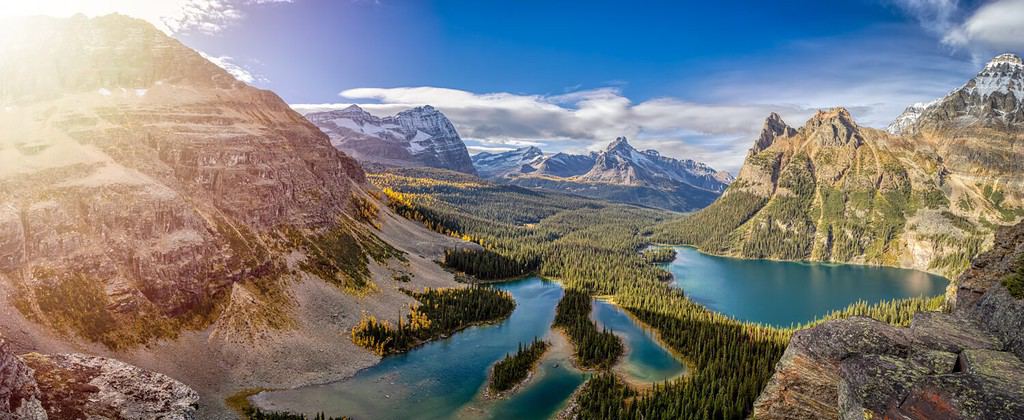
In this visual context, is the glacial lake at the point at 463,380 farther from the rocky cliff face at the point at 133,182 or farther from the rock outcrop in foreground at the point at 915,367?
the rock outcrop in foreground at the point at 915,367

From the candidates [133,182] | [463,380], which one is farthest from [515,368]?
[133,182]

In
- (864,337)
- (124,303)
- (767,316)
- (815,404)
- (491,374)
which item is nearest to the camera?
(864,337)

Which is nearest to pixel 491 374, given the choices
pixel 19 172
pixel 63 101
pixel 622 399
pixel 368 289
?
pixel 622 399

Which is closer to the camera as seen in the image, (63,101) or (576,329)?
(63,101)

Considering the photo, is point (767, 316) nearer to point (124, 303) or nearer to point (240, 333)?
point (240, 333)

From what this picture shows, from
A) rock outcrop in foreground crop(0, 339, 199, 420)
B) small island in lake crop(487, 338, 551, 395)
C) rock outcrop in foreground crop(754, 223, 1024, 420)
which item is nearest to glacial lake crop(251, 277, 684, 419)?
small island in lake crop(487, 338, 551, 395)

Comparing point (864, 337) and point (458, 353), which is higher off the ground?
point (864, 337)
